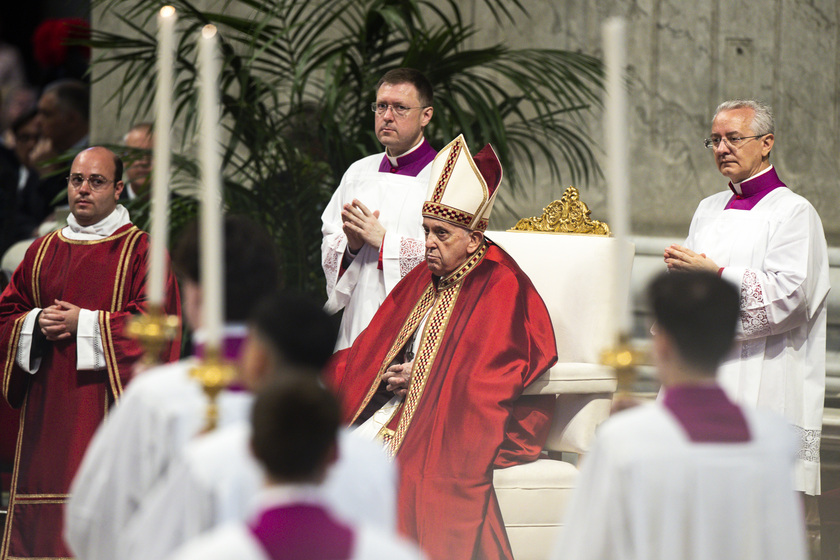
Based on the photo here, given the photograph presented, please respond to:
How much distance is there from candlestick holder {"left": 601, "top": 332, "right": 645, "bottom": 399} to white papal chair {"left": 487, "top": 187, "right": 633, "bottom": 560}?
1.49 meters

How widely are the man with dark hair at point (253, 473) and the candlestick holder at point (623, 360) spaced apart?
1.36ft

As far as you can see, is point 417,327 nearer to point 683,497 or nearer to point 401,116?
point 401,116

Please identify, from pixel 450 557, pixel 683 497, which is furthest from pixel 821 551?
pixel 683 497

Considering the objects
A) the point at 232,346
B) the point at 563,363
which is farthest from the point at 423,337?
the point at 232,346

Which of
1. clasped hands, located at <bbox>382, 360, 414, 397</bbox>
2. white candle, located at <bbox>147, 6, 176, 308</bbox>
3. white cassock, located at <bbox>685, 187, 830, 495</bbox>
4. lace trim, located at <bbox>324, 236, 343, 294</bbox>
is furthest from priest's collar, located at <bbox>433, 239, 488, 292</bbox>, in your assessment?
white candle, located at <bbox>147, 6, 176, 308</bbox>

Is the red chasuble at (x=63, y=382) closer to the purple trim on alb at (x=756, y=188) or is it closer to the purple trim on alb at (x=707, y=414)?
the purple trim on alb at (x=756, y=188)

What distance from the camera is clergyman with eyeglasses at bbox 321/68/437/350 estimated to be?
446cm

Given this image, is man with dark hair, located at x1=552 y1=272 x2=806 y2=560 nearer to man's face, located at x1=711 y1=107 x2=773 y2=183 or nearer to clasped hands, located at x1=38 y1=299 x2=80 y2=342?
man's face, located at x1=711 y1=107 x2=773 y2=183

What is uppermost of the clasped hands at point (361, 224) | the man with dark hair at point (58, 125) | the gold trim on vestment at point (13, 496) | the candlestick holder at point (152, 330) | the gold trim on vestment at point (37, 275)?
the man with dark hair at point (58, 125)

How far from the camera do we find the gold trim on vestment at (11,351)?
4.21 meters

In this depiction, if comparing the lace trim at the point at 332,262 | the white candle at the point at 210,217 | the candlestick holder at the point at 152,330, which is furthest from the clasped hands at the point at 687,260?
the white candle at the point at 210,217

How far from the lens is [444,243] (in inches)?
156

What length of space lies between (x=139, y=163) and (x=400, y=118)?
1589 millimetres

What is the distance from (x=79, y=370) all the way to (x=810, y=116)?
4.15 meters
